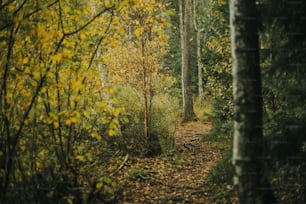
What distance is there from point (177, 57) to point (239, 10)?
20.4 m

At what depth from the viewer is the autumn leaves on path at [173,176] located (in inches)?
251

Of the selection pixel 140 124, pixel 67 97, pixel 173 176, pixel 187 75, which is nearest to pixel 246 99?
pixel 67 97

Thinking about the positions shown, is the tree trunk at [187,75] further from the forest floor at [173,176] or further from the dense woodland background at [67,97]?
the dense woodland background at [67,97]

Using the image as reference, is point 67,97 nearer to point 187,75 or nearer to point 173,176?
point 173,176

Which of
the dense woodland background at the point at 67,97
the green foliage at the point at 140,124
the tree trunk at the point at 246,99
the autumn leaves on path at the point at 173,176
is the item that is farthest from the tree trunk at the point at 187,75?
the tree trunk at the point at 246,99

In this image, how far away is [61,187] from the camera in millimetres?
5332

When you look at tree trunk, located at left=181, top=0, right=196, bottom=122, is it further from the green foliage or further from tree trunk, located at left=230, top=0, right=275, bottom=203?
tree trunk, located at left=230, top=0, right=275, bottom=203

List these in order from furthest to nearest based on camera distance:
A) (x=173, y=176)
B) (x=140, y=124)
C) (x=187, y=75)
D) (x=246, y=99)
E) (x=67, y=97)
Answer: (x=187, y=75)
(x=140, y=124)
(x=173, y=176)
(x=67, y=97)
(x=246, y=99)

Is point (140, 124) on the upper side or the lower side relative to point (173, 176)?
upper

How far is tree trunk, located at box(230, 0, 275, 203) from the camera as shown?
4129 millimetres

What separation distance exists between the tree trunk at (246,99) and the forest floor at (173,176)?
1.89m

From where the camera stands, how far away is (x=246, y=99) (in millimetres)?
4133

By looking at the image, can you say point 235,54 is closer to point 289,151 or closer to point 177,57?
point 289,151

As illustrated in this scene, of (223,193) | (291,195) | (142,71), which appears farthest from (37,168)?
(142,71)
